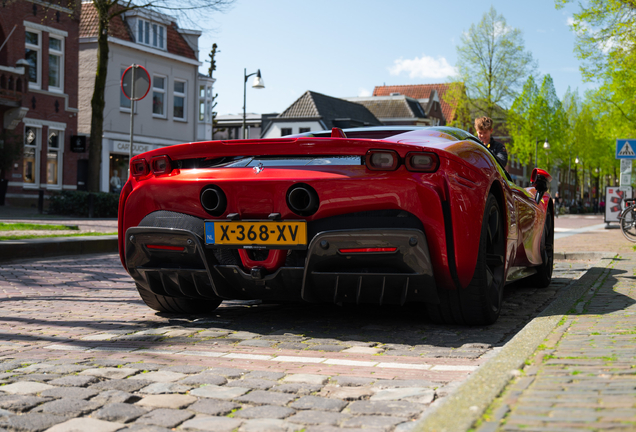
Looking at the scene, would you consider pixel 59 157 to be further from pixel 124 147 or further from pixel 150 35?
pixel 150 35

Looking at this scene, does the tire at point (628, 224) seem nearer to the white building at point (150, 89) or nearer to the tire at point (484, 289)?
the tire at point (484, 289)

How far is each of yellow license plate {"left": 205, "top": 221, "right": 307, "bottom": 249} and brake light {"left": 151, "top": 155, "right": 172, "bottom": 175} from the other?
0.53 m

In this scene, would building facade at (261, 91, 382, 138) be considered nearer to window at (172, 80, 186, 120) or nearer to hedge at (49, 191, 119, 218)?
window at (172, 80, 186, 120)

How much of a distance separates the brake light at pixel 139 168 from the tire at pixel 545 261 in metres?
3.76

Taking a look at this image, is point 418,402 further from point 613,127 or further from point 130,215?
point 613,127

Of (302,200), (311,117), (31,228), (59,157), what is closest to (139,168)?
(302,200)

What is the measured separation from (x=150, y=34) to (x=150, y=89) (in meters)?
2.69

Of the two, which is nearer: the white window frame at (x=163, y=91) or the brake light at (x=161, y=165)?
the brake light at (x=161, y=165)

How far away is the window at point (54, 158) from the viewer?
28938 mm

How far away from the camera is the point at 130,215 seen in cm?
473

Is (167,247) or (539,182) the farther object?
(539,182)

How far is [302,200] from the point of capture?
13.7 feet

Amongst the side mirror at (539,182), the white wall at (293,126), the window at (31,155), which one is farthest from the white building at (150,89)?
the side mirror at (539,182)

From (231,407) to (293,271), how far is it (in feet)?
4.59
